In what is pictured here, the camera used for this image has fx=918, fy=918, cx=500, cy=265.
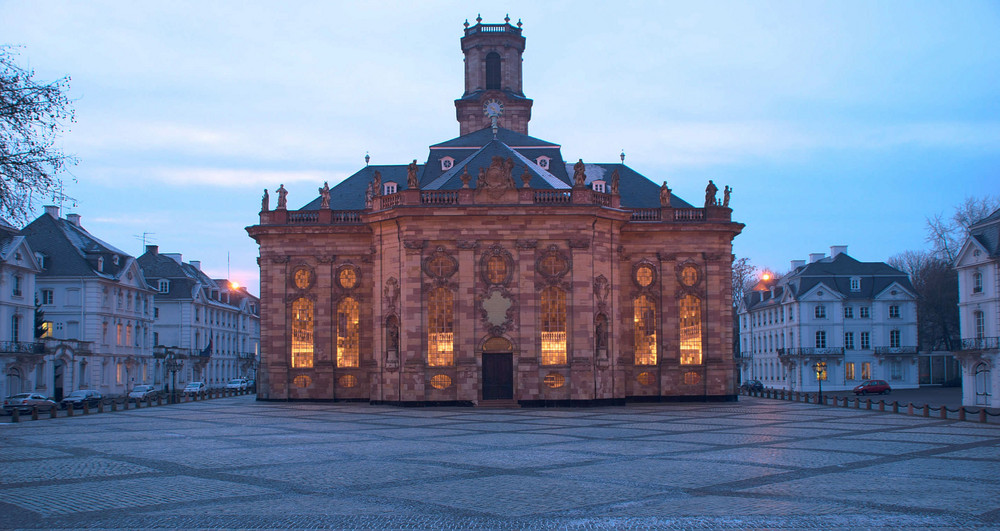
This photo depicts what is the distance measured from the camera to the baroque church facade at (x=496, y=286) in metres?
49.1

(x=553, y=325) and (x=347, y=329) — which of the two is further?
(x=347, y=329)

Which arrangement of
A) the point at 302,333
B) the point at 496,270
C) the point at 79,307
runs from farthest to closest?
the point at 79,307 < the point at 302,333 < the point at 496,270

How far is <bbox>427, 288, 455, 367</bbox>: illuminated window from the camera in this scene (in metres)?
49.3

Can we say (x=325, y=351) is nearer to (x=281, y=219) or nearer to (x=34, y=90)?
(x=281, y=219)

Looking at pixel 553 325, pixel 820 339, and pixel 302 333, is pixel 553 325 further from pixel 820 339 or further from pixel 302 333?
pixel 820 339

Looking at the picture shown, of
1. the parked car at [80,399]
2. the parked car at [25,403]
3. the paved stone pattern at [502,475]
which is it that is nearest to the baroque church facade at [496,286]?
the parked car at [80,399]

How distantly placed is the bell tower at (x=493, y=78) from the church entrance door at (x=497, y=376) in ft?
83.7

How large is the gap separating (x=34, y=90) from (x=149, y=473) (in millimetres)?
9726

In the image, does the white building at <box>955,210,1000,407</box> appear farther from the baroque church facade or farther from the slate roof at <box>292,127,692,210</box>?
the slate roof at <box>292,127,692,210</box>

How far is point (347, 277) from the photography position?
5612 cm

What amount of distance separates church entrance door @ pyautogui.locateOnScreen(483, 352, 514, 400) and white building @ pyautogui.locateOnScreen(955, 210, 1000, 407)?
26941 mm

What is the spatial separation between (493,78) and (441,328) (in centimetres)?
2784

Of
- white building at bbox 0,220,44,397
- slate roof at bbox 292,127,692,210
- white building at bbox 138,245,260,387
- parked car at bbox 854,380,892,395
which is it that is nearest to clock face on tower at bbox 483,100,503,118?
slate roof at bbox 292,127,692,210

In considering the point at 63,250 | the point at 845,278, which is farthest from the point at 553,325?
the point at 845,278
